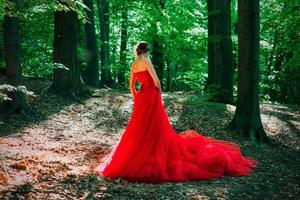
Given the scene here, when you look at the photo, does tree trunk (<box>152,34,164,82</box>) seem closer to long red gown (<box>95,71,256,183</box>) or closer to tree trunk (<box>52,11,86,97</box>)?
tree trunk (<box>52,11,86,97</box>)

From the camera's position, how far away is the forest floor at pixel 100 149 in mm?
6464

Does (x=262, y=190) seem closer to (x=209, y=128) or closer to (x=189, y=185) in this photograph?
(x=189, y=185)

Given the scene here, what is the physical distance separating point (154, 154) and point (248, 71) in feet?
16.6

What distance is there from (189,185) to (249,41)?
5.64 meters

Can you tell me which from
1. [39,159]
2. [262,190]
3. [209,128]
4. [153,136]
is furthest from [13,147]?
[209,128]

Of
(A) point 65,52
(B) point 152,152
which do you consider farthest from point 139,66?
(A) point 65,52

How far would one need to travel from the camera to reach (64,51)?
14.0 metres

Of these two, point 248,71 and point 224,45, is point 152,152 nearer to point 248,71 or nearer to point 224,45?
point 248,71

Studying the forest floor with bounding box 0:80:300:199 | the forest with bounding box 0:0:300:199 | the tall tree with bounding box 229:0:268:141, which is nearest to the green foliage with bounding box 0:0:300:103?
the forest with bounding box 0:0:300:199

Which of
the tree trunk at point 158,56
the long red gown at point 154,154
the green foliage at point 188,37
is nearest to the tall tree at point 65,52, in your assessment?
the green foliage at point 188,37

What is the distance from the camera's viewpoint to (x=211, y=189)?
274 inches

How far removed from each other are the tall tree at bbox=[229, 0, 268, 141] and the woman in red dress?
3.61 m

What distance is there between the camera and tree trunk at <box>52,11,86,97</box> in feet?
45.6

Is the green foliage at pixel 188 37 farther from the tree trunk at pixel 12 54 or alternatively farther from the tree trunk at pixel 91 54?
the tree trunk at pixel 12 54
